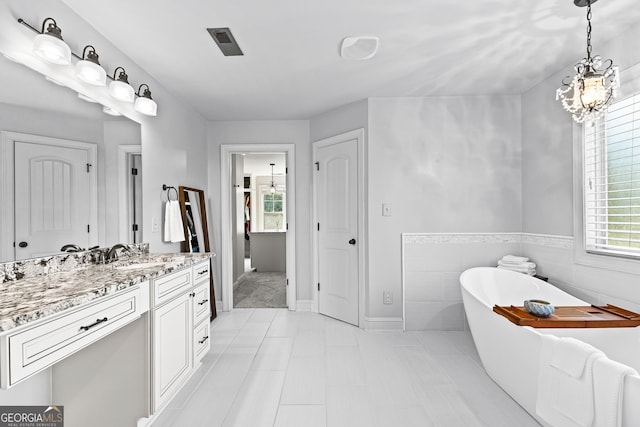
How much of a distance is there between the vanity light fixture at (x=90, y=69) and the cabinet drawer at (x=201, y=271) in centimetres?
134

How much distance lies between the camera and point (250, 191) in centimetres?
877

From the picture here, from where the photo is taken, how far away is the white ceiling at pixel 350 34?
193 centimetres

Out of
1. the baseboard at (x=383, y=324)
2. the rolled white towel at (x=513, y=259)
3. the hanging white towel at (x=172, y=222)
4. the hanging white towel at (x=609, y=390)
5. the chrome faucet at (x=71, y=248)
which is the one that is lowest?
the baseboard at (x=383, y=324)

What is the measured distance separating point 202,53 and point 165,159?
1.04 meters

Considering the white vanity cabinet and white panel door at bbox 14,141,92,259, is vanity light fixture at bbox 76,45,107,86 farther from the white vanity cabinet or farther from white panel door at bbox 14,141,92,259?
the white vanity cabinet

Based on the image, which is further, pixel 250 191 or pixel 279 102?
pixel 250 191

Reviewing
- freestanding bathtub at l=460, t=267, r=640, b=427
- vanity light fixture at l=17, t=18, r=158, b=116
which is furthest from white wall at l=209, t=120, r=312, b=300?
freestanding bathtub at l=460, t=267, r=640, b=427

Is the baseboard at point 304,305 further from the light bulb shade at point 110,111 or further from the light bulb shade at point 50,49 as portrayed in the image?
the light bulb shade at point 50,49

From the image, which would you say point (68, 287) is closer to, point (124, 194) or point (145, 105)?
point (124, 194)

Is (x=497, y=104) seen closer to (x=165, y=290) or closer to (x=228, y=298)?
(x=165, y=290)

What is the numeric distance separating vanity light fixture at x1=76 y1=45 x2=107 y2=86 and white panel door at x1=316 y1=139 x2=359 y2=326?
235 centimetres

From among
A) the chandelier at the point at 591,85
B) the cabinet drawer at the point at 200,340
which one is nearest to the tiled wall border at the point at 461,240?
the chandelier at the point at 591,85

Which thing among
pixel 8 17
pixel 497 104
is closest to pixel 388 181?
pixel 497 104

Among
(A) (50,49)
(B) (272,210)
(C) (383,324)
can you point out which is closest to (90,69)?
(A) (50,49)
